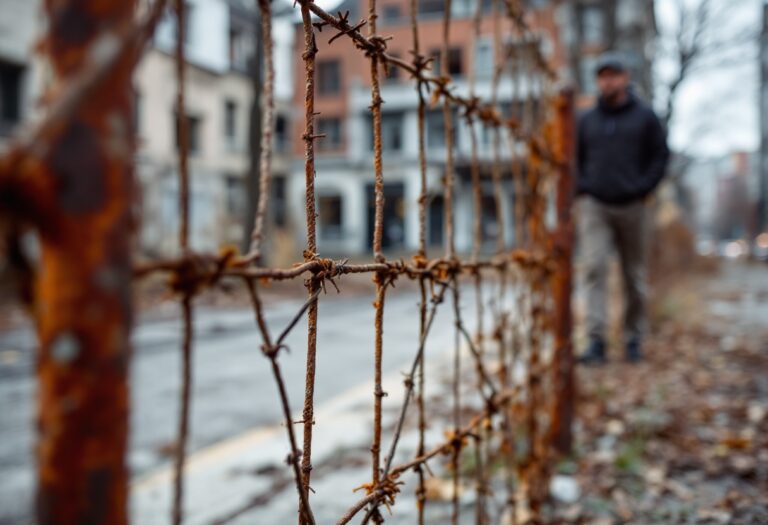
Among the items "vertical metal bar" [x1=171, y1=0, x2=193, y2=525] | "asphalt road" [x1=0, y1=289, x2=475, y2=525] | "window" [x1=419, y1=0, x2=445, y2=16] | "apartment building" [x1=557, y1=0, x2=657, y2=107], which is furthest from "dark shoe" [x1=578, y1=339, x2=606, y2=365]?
"window" [x1=419, y1=0, x2=445, y2=16]

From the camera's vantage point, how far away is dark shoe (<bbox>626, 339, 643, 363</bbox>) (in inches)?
165

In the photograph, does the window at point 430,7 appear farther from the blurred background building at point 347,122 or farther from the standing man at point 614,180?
the standing man at point 614,180

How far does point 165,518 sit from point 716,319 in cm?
612

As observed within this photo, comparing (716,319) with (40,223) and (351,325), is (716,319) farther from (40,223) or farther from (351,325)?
(40,223)

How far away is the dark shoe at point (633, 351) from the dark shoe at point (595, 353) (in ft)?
0.89

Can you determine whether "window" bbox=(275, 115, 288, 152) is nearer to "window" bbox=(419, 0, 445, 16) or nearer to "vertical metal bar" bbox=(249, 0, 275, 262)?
"window" bbox=(419, 0, 445, 16)

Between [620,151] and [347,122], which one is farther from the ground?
[347,122]

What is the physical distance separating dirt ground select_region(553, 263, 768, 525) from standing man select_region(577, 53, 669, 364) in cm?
31

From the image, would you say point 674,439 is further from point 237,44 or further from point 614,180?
point 237,44

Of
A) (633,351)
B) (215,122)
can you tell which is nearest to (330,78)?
(215,122)

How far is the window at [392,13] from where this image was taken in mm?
24484

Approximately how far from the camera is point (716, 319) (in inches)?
258

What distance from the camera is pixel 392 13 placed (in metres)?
24.9

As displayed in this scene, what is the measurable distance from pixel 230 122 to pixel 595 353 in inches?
780
